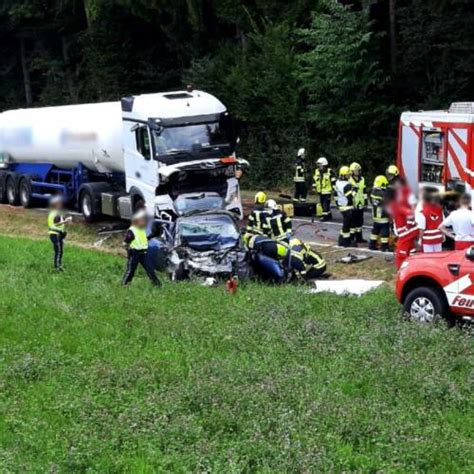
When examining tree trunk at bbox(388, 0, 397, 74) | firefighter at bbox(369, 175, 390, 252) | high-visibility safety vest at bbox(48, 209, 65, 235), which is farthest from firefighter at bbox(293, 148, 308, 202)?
high-visibility safety vest at bbox(48, 209, 65, 235)

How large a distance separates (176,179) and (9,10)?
26.9m

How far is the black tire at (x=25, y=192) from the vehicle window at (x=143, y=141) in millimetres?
7429

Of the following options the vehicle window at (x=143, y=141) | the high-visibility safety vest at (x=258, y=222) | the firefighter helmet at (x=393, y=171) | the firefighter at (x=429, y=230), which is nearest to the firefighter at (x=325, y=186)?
the firefighter helmet at (x=393, y=171)

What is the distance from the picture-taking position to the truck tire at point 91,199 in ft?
76.1

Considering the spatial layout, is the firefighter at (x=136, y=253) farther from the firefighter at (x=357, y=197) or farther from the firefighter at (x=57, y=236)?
the firefighter at (x=357, y=197)

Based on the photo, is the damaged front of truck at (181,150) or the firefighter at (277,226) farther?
the damaged front of truck at (181,150)

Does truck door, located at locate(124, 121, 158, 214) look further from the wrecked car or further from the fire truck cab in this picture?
the fire truck cab

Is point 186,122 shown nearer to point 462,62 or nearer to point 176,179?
point 176,179

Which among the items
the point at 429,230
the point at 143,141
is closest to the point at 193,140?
the point at 143,141

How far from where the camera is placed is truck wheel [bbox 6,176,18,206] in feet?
92.1

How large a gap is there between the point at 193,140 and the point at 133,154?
1.74 meters

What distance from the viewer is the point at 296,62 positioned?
2867cm

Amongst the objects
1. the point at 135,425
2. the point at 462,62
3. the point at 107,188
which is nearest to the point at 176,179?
the point at 107,188

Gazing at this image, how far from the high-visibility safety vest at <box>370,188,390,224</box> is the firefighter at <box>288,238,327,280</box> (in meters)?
1.58
